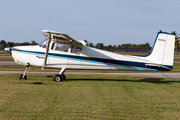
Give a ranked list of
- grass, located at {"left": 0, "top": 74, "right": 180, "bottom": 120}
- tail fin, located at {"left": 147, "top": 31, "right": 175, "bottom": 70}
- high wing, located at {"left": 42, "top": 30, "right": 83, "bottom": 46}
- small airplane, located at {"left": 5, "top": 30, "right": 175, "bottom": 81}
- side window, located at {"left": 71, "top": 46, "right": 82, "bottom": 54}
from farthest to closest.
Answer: side window, located at {"left": 71, "top": 46, "right": 82, "bottom": 54} < small airplane, located at {"left": 5, "top": 30, "right": 175, "bottom": 81} < tail fin, located at {"left": 147, "top": 31, "right": 175, "bottom": 70} < high wing, located at {"left": 42, "top": 30, "right": 83, "bottom": 46} < grass, located at {"left": 0, "top": 74, "right": 180, "bottom": 120}

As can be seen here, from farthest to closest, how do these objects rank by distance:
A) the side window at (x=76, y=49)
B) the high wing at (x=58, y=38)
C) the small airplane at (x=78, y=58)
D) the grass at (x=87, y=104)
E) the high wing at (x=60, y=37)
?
the side window at (x=76, y=49), the small airplane at (x=78, y=58), the high wing at (x=58, y=38), the high wing at (x=60, y=37), the grass at (x=87, y=104)

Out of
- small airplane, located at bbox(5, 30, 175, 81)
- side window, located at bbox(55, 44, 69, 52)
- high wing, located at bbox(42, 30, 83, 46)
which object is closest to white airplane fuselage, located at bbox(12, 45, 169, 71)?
small airplane, located at bbox(5, 30, 175, 81)

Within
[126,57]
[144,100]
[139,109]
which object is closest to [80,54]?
[126,57]

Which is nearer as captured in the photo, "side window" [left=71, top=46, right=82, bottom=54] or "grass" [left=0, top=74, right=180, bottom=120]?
"grass" [left=0, top=74, right=180, bottom=120]

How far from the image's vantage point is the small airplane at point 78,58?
41.3 feet

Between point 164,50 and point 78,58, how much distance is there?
4955 millimetres

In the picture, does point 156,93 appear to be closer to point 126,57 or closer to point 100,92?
point 100,92

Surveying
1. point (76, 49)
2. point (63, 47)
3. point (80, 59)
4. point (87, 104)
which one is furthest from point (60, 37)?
point (87, 104)

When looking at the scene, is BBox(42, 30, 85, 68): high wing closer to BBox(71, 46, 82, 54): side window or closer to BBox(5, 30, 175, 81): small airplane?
BBox(5, 30, 175, 81): small airplane

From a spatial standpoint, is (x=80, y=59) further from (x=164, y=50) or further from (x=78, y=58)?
(x=164, y=50)

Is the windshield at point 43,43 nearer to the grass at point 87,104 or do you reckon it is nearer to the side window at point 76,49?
the side window at point 76,49

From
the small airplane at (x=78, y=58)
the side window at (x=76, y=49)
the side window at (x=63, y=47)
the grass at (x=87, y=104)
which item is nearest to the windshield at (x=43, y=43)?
the small airplane at (x=78, y=58)

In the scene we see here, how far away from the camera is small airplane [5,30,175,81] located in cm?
1259

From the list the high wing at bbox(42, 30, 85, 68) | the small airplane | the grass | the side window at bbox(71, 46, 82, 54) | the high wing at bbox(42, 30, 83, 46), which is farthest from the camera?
the side window at bbox(71, 46, 82, 54)
